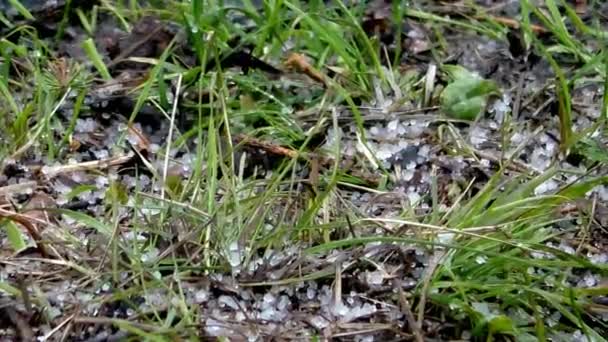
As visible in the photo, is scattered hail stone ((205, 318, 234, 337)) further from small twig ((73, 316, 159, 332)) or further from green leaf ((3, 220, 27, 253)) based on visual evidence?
green leaf ((3, 220, 27, 253))

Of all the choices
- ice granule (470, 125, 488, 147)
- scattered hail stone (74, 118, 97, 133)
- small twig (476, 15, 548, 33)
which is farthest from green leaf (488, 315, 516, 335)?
small twig (476, 15, 548, 33)

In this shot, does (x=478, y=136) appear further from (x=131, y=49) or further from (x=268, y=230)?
(x=131, y=49)

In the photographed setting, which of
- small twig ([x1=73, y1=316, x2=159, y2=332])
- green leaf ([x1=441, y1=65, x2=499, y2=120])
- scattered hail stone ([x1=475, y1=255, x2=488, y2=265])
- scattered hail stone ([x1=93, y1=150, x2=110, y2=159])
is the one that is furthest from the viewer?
green leaf ([x1=441, y1=65, x2=499, y2=120])

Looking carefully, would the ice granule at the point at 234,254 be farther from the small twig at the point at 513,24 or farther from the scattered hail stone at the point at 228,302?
the small twig at the point at 513,24

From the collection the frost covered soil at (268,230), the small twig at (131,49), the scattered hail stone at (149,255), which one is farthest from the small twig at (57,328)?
the small twig at (131,49)

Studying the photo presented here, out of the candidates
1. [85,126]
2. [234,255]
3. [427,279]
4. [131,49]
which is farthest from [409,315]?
[131,49]
